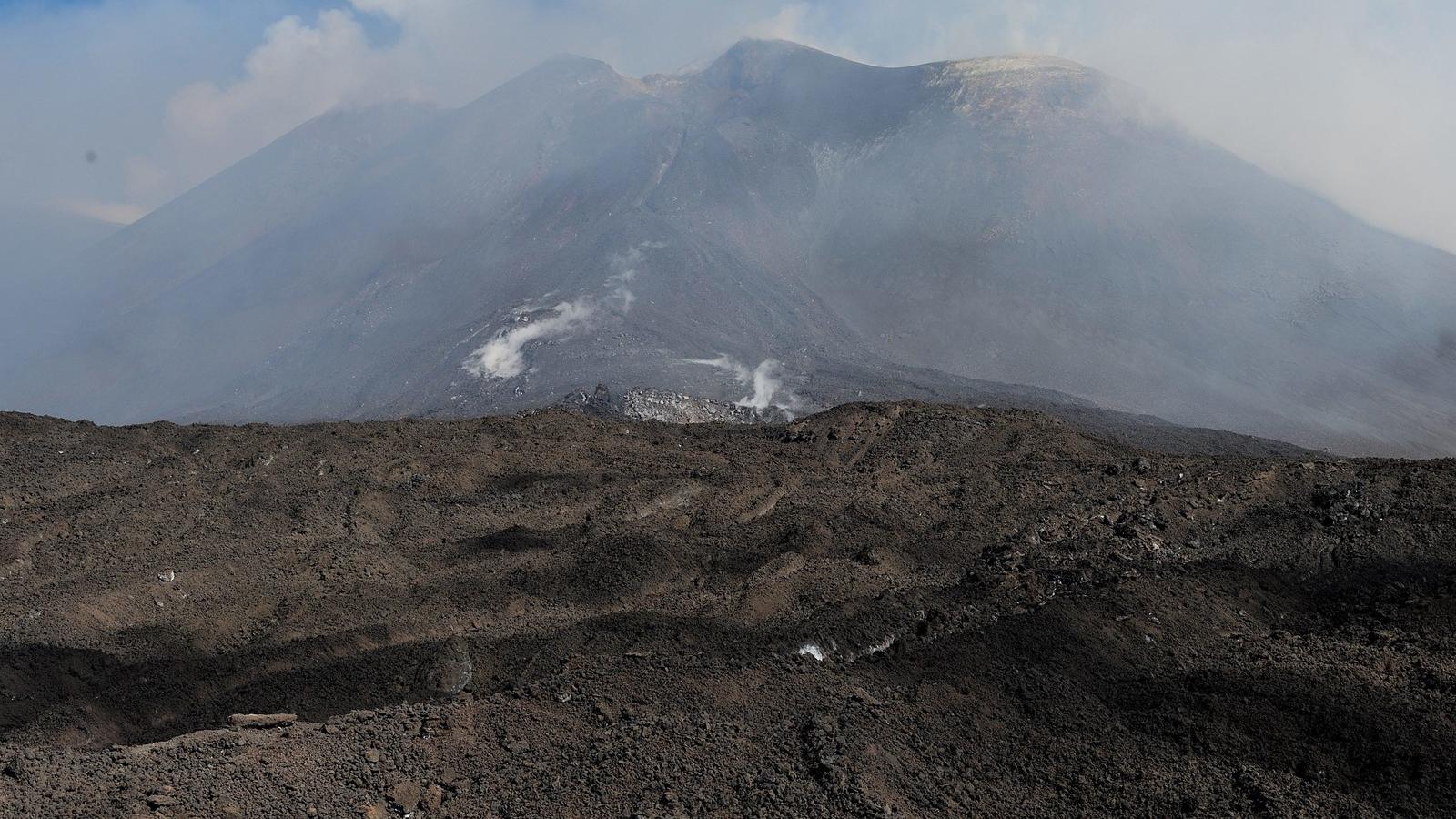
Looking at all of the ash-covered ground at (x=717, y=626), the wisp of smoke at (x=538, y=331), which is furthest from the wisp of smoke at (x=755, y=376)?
the ash-covered ground at (x=717, y=626)

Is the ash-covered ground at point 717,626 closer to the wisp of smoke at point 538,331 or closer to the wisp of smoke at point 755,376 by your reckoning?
the wisp of smoke at point 755,376

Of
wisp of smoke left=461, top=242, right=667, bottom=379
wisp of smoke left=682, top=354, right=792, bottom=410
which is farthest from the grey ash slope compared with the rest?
wisp of smoke left=682, top=354, right=792, bottom=410

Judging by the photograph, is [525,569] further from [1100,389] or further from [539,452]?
[1100,389]

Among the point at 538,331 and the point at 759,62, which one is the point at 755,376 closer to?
the point at 538,331

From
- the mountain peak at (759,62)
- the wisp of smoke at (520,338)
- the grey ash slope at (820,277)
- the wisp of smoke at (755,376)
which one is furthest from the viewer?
the mountain peak at (759,62)

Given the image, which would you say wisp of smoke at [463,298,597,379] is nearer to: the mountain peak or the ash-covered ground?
the ash-covered ground

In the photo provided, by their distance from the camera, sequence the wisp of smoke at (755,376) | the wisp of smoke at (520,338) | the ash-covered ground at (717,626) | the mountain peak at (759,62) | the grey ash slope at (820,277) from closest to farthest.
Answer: the ash-covered ground at (717,626) < the wisp of smoke at (755,376) < the wisp of smoke at (520,338) < the grey ash slope at (820,277) < the mountain peak at (759,62)
